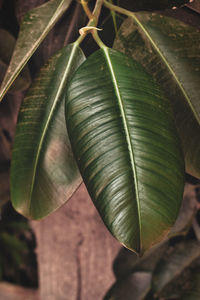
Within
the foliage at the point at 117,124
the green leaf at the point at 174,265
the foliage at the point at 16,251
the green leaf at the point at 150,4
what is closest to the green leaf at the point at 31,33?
the foliage at the point at 117,124

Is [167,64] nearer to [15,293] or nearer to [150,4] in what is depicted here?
[150,4]

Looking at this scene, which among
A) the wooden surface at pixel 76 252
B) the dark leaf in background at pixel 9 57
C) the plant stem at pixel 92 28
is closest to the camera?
the plant stem at pixel 92 28

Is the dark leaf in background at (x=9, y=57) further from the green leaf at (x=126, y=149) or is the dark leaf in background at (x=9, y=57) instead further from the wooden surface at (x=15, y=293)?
the wooden surface at (x=15, y=293)

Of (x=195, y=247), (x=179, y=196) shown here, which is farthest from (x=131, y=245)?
(x=195, y=247)

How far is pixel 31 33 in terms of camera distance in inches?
28.4

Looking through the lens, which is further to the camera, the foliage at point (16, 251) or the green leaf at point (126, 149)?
the foliage at point (16, 251)

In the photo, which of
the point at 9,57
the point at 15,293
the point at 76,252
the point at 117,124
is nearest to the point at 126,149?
the point at 117,124

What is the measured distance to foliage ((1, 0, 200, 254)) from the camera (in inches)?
21.5

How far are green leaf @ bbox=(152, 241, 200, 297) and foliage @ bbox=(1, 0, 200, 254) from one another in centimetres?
39

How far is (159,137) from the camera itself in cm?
58

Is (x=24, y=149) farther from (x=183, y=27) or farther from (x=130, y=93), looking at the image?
(x=183, y=27)

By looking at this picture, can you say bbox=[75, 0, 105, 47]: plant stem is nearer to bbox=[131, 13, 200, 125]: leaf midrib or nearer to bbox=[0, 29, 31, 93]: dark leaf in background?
bbox=[131, 13, 200, 125]: leaf midrib

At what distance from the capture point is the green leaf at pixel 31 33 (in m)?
0.68

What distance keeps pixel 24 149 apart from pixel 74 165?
104 mm
